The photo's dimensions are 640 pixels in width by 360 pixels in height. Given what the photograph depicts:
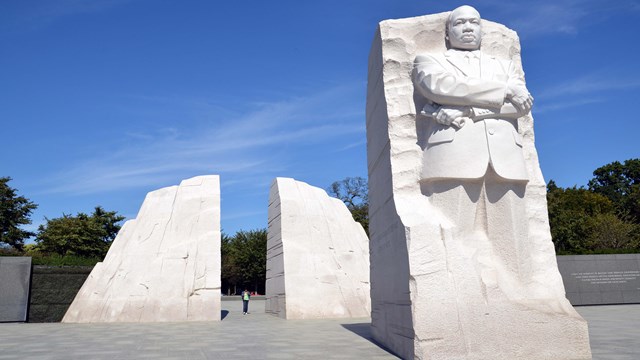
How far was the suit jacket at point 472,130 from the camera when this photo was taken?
5.66m

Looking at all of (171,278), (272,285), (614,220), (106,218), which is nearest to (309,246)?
(272,285)

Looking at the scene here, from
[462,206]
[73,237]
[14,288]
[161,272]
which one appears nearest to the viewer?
[462,206]

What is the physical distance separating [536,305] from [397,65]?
11.2 ft

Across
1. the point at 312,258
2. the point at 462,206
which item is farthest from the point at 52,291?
the point at 462,206

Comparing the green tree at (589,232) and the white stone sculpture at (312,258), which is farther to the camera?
the green tree at (589,232)

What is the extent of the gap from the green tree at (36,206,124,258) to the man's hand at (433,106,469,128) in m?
29.2

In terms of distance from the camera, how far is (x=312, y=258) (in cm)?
1382

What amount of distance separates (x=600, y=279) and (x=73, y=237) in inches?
1098

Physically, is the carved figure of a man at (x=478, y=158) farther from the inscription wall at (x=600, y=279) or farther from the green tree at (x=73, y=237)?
the green tree at (x=73, y=237)

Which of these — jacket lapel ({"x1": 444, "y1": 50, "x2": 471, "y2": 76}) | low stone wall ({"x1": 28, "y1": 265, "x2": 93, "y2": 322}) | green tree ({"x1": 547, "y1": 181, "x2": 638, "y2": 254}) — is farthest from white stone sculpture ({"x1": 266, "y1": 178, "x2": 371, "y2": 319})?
green tree ({"x1": 547, "y1": 181, "x2": 638, "y2": 254})

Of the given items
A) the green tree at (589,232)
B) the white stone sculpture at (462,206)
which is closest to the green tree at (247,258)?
the green tree at (589,232)

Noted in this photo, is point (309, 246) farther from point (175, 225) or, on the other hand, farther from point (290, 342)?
point (290, 342)

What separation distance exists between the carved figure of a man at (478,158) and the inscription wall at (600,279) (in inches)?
444

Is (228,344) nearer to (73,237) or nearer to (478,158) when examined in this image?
(478,158)
